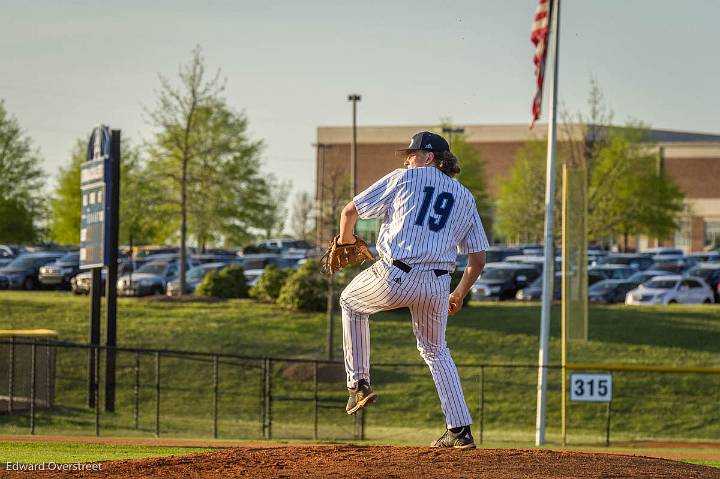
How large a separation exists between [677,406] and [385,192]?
21.4 metres

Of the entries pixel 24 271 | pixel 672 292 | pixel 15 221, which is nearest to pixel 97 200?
pixel 24 271

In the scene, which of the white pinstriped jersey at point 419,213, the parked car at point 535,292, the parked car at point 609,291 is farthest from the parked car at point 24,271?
the white pinstriped jersey at point 419,213

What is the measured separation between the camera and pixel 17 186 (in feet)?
184

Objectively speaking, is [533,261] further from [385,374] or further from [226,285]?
[385,374]

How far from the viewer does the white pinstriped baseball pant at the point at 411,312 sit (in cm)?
868

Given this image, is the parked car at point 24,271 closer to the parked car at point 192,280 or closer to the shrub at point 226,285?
the parked car at point 192,280

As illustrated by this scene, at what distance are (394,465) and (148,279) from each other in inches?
1433

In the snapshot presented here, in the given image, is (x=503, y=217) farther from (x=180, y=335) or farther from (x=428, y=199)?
(x=428, y=199)

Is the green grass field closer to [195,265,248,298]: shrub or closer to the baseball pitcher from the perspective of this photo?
[195,265,248,298]: shrub

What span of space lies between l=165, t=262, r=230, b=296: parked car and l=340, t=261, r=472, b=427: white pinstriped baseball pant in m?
34.2

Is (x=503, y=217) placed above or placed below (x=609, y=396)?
above

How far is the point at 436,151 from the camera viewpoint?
898 cm

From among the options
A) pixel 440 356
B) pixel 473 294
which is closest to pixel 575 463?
pixel 440 356

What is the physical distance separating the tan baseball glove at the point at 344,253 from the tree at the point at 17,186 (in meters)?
47.5
